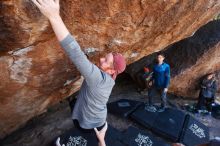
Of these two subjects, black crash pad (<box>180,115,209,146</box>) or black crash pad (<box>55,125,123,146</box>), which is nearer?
black crash pad (<box>55,125,123,146</box>)

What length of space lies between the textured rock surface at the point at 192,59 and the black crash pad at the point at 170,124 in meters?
1.38

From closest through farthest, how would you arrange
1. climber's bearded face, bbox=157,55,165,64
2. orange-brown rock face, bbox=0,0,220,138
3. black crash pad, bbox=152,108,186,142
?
orange-brown rock face, bbox=0,0,220,138
climber's bearded face, bbox=157,55,165,64
black crash pad, bbox=152,108,186,142

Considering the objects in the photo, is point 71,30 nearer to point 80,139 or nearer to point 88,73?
point 88,73

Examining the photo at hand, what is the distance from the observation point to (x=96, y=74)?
3.29m

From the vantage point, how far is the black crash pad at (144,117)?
23.8 ft

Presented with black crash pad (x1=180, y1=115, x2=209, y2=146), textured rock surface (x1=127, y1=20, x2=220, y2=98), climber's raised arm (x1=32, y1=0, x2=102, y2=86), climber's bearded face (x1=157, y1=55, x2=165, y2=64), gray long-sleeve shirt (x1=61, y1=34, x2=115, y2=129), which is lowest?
black crash pad (x1=180, y1=115, x2=209, y2=146)

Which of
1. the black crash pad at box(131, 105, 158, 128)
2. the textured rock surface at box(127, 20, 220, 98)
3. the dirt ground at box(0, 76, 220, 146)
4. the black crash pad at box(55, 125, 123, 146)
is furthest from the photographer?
the textured rock surface at box(127, 20, 220, 98)

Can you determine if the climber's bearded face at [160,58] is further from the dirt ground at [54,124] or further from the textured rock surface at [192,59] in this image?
the textured rock surface at [192,59]

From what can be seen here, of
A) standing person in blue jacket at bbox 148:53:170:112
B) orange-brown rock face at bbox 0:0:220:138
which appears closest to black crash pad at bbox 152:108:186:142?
standing person in blue jacket at bbox 148:53:170:112

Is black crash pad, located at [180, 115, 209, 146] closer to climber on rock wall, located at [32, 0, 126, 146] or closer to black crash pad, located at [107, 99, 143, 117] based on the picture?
black crash pad, located at [107, 99, 143, 117]

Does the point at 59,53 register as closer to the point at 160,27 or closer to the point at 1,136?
the point at 160,27

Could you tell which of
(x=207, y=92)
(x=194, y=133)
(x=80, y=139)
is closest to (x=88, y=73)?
(x=80, y=139)

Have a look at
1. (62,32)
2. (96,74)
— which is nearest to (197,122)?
(96,74)

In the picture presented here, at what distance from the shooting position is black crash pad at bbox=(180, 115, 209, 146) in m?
6.97
